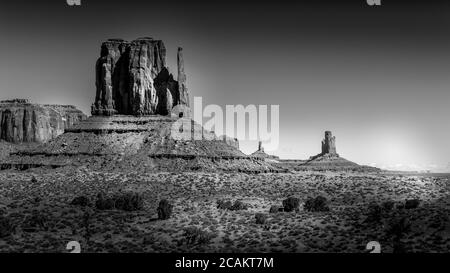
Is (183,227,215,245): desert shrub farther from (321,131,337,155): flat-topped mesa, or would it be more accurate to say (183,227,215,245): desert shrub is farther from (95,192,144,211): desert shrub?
(321,131,337,155): flat-topped mesa

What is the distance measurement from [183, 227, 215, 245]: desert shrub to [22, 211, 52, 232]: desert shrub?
9.52 meters

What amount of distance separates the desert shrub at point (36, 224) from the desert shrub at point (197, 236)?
952 cm

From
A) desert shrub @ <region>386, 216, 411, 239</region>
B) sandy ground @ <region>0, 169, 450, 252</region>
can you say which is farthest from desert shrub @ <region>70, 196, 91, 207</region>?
desert shrub @ <region>386, 216, 411, 239</region>

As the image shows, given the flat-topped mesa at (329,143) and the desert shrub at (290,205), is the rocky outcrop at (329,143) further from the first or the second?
the desert shrub at (290,205)

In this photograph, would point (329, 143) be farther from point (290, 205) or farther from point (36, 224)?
point (36, 224)

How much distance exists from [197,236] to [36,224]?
11.1 m

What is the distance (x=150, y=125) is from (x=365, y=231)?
187 feet

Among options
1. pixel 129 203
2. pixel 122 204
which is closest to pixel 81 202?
pixel 122 204

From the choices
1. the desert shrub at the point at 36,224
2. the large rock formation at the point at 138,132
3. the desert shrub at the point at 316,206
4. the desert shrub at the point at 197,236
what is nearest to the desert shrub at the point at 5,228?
the desert shrub at the point at 36,224

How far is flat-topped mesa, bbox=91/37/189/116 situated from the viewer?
85.9 m
